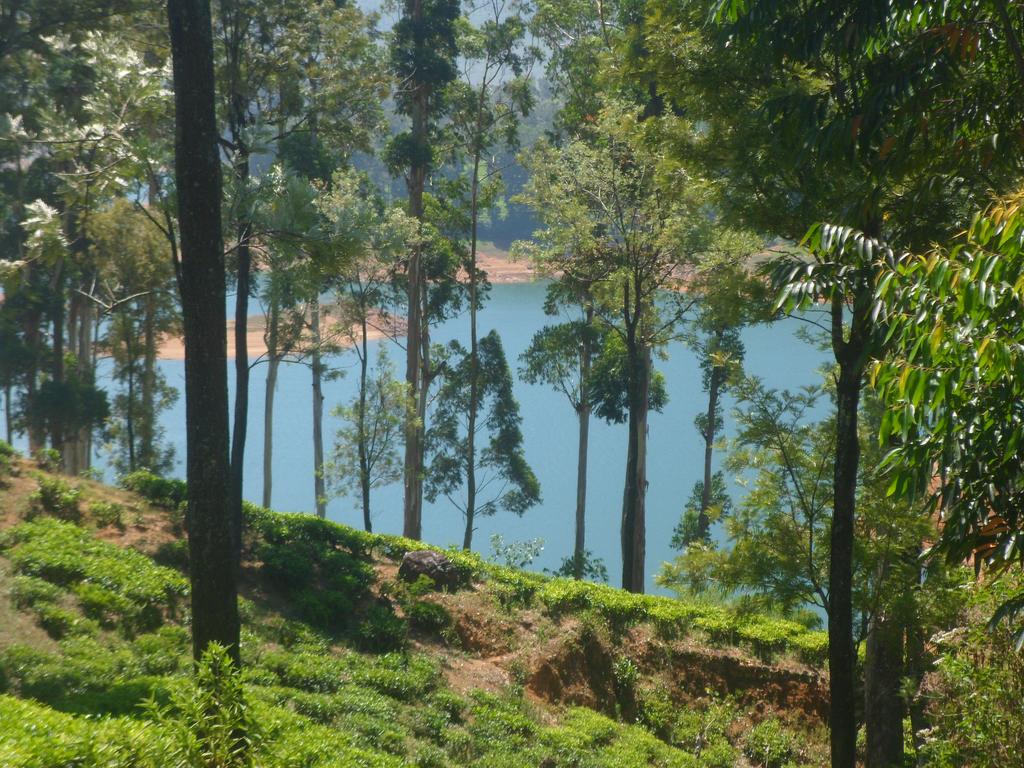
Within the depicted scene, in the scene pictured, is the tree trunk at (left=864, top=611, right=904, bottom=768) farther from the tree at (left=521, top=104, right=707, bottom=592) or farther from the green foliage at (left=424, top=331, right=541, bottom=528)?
the green foliage at (left=424, top=331, right=541, bottom=528)

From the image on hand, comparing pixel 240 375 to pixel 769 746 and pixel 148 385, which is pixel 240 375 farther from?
pixel 148 385

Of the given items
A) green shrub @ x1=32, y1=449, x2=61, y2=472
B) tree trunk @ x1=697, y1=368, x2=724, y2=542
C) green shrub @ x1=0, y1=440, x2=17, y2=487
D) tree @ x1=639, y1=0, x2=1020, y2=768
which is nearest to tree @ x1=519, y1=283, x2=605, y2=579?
tree trunk @ x1=697, y1=368, x2=724, y2=542

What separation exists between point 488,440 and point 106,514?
57.0ft

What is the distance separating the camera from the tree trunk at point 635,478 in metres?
17.8

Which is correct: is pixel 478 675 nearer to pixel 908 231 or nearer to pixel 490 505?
pixel 908 231

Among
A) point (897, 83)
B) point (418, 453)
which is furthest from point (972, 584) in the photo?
point (418, 453)

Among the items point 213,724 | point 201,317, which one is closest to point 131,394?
point 201,317

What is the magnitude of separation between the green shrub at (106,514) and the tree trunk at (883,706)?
8.81m

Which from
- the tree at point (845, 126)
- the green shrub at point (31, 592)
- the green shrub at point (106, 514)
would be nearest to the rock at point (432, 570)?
the green shrub at point (106, 514)

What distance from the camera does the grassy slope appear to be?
268 inches

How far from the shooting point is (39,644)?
25.1 feet

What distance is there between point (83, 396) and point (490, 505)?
36.8 feet

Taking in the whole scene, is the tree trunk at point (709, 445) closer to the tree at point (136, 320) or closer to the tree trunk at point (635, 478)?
the tree trunk at point (635, 478)

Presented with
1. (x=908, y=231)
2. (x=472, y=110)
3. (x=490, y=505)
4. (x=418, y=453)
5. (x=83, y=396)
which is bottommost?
(x=490, y=505)
